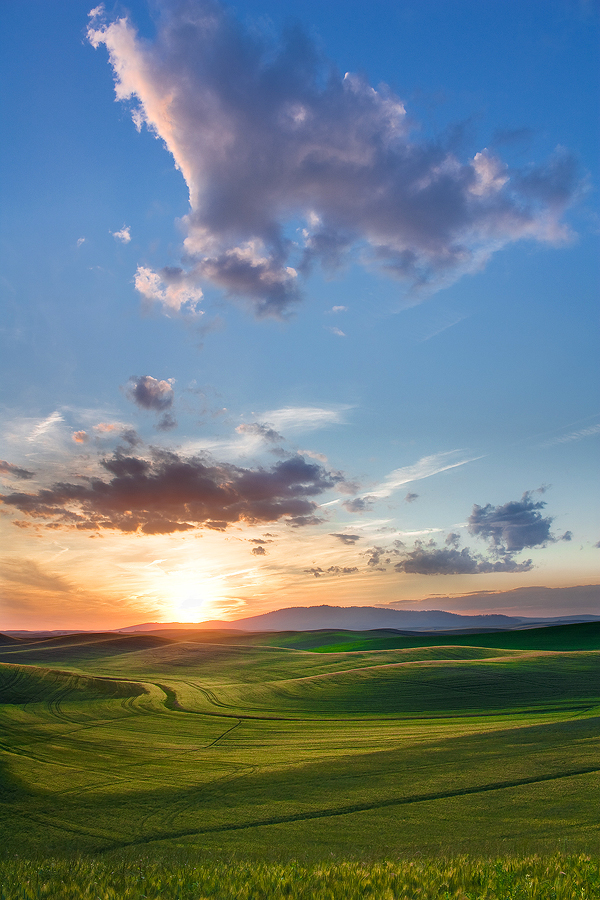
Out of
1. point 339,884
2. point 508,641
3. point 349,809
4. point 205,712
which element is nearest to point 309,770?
point 349,809

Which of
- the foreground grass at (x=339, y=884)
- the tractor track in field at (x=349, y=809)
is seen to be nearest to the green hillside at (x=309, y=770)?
the tractor track in field at (x=349, y=809)

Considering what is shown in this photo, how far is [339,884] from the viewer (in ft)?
16.2

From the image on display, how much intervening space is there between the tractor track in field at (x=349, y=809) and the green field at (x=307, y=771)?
0.19 feet

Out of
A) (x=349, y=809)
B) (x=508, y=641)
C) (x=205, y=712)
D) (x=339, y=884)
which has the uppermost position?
(x=339, y=884)

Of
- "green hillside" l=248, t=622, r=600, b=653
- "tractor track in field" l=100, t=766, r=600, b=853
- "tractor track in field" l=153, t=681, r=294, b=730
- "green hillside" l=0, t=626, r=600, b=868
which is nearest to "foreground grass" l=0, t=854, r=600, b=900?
"green hillside" l=0, t=626, r=600, b=868

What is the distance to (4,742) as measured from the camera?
848 inches

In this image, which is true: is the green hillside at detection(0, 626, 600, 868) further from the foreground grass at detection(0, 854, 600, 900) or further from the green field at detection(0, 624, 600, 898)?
the foreground grass at detection(0, 854, 600, 900)

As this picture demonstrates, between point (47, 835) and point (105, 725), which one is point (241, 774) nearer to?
point (47, 835)

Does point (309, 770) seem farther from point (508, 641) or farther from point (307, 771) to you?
point (508, 641)

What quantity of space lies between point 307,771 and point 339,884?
11530 millimetres

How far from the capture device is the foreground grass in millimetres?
4684

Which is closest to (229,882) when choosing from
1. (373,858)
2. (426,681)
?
(373,858)

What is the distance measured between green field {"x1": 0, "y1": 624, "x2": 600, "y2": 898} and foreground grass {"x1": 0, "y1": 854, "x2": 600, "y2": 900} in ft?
0.41

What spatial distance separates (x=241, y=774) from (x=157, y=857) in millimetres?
6513
